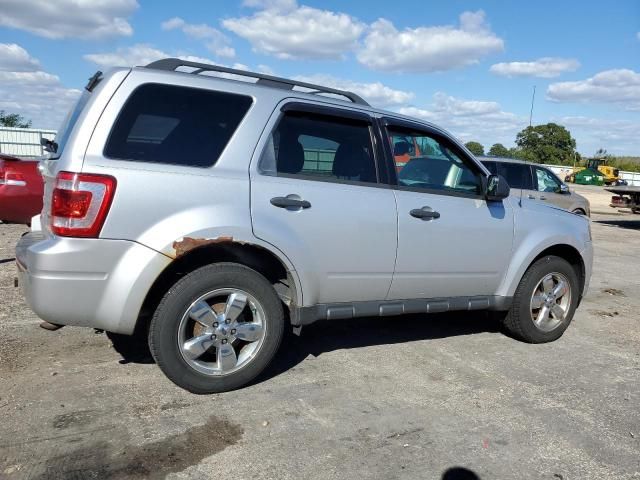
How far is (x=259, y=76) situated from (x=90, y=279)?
187 centimetres

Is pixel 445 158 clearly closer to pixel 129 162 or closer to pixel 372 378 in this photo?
pixel 372 378

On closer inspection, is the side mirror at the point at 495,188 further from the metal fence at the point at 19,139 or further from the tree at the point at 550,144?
the tree at the point at 550,144

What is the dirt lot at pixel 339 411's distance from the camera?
2955mm

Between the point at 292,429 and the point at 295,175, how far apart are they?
164 cm

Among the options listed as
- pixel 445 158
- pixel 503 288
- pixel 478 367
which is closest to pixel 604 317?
pixel 503 288

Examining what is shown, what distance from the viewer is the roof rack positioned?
12.4 ft

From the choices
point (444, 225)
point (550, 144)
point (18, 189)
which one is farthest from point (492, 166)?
point (550, 144)

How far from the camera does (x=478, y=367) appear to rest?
14.8ft

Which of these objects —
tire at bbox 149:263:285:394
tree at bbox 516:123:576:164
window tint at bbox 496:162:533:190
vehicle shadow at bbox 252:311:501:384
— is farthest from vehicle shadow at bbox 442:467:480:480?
tree at bbox 516:123:576:164

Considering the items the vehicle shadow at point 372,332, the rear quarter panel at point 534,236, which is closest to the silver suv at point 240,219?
the rear quarter panel at point 534,236

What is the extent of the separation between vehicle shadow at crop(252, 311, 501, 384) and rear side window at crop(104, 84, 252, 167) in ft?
5.57

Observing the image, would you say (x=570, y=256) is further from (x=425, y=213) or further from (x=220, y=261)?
(x=220, y=261)

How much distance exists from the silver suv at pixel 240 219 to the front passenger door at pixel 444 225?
0.01 m

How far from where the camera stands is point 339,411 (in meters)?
3.59
